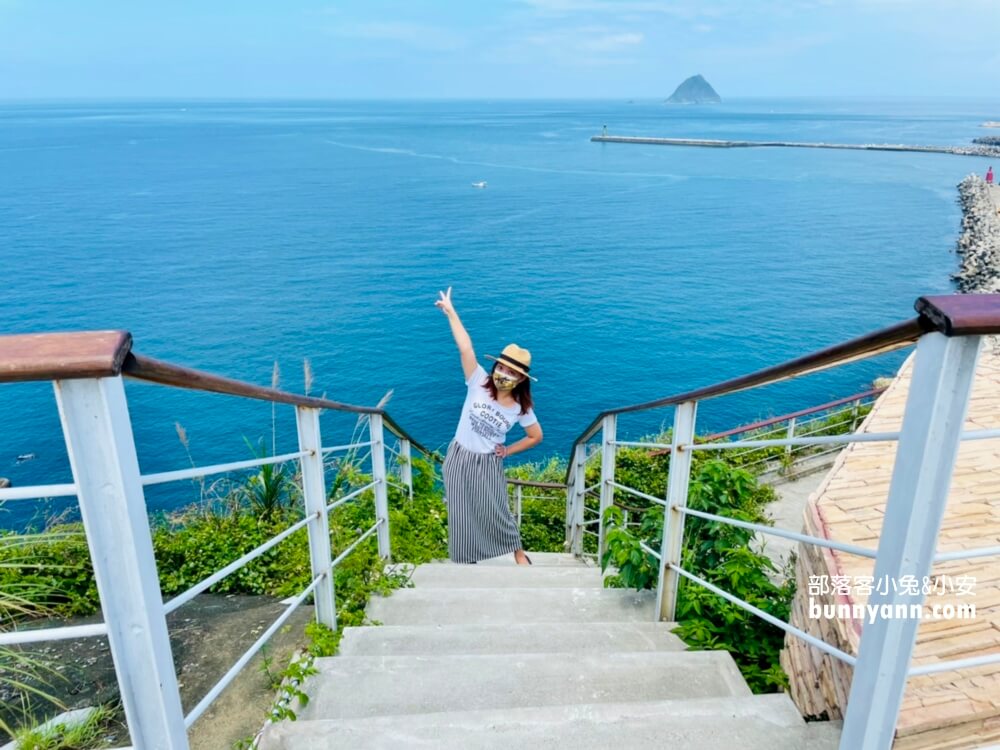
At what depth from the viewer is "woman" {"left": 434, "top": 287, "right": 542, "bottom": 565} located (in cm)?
386

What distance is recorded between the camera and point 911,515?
124 cm

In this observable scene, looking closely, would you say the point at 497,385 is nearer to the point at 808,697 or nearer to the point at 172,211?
the point at 808,697

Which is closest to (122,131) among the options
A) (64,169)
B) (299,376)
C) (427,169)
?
(64,169)

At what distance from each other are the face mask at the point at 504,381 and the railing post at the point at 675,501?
1269 mm

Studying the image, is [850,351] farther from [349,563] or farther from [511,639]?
[349,563]

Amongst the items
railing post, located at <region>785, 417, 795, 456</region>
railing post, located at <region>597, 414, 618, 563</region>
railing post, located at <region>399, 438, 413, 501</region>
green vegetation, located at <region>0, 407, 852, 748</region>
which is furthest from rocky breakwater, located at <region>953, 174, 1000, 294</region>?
green vegetation, located at <region>0, 407, 852, 748</region>

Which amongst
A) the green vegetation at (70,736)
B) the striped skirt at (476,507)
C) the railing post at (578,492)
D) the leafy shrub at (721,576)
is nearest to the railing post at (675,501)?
the leafy shrub at (721,576)

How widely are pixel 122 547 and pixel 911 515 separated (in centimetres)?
146

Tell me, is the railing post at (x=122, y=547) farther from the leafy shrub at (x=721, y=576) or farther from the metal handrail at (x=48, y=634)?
the leafy shrub at (x=721, y=576)

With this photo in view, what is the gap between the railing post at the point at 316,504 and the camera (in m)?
Result: 2.34

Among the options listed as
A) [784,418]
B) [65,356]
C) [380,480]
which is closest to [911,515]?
[65,356]

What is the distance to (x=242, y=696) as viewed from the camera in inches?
89.4

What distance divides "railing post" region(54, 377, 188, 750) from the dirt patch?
3.28ft

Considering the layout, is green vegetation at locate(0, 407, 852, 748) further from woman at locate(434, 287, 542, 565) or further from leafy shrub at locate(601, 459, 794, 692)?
woman at locate(434, 287, 542, 565)
